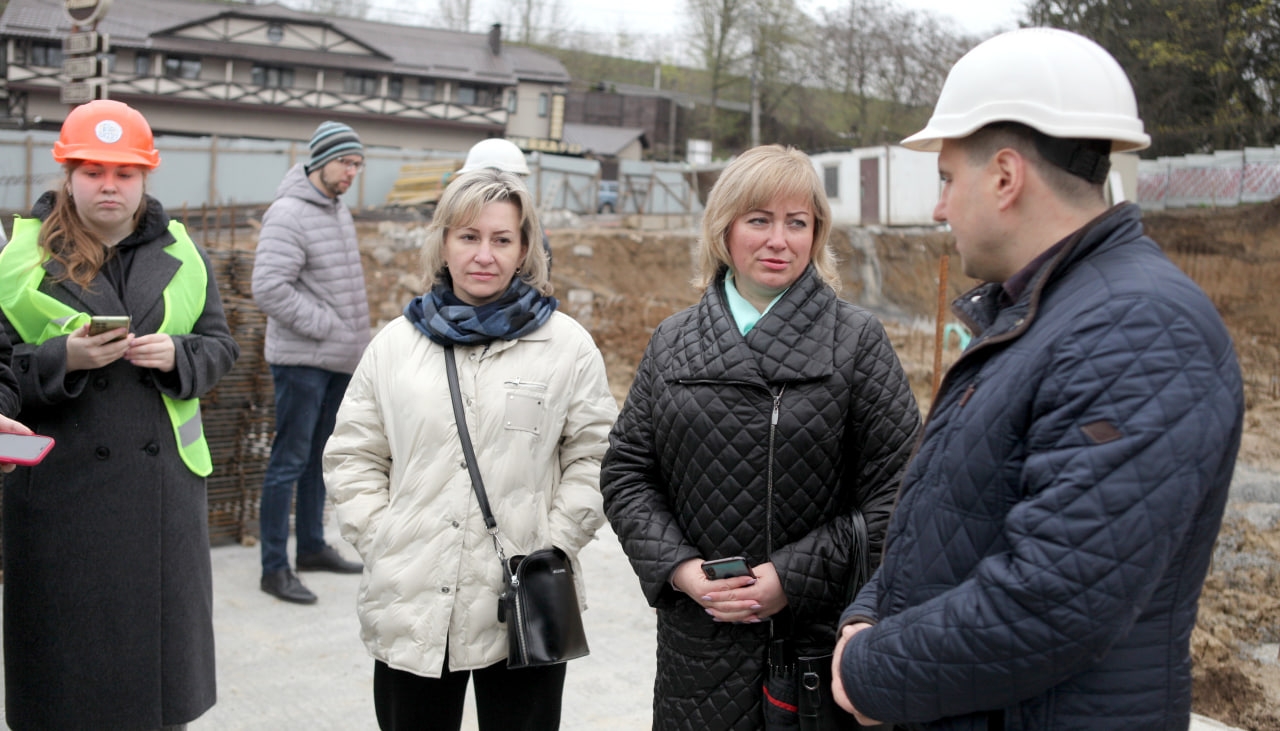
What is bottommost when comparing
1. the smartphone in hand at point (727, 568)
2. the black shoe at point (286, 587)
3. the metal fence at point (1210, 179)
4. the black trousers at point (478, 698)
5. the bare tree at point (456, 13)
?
the black shoe at point (286, 587)

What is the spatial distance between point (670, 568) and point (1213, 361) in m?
1.33

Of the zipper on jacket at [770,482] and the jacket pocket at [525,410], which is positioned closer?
the zipper on jacket at [770,482]

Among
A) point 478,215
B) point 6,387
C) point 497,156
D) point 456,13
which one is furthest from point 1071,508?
point 456,13

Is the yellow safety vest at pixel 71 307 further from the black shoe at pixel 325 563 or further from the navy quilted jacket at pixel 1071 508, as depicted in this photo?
the navy quilted jacket at pixel 1071 508

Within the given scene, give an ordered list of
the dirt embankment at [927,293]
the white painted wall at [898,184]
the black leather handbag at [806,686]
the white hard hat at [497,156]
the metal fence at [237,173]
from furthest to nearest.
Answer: the white painted wall at [898,184] < the metal fence at [237,173] < the dirt embankment at [927,293] < the white hard hat at [497,156] < the black leather handbag at [806,686]

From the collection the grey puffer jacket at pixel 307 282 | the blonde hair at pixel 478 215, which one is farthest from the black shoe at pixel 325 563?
the blonde hair at pixel 478 215

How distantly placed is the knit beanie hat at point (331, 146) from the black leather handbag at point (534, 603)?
2.56m

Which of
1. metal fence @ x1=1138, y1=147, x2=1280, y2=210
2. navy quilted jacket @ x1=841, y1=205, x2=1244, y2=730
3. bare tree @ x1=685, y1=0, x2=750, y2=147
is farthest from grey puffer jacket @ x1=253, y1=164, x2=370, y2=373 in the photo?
bare tree @ x1=685, y1=0, x2=750, y2=147

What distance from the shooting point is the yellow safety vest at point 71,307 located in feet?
9.73

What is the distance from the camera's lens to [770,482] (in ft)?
7.86

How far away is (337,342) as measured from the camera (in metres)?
4.92

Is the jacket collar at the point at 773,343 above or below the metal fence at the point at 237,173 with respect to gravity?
below

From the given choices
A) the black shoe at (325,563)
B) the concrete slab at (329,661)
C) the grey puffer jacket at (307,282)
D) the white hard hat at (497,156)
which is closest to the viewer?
the concrete slab at (329,661)

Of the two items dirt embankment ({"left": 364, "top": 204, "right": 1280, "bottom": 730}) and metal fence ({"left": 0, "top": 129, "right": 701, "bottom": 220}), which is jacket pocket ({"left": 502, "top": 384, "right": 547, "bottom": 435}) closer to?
dirt embankment ({"left": 364, "top": 204, "right": 1280, "bottom": 730})
